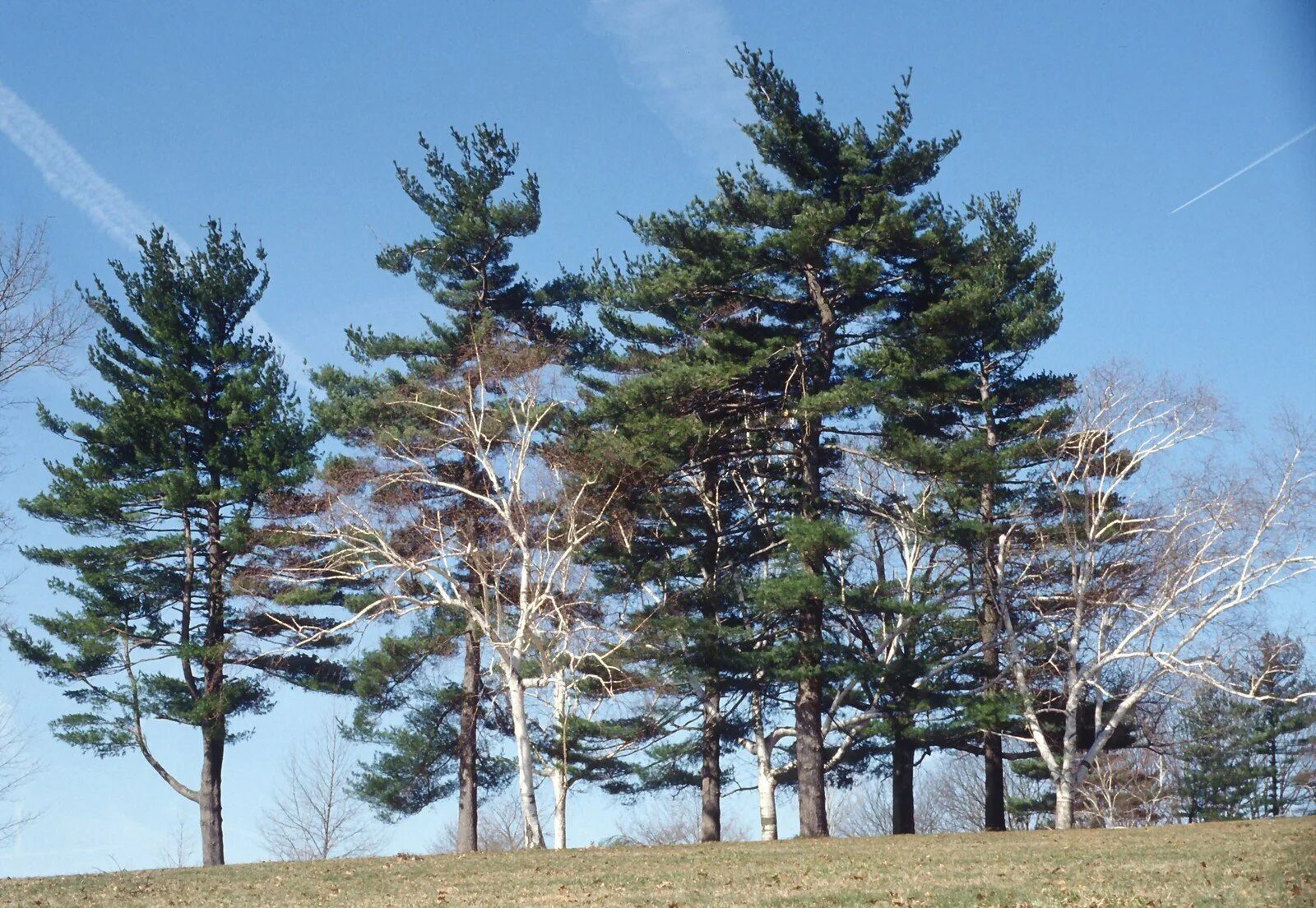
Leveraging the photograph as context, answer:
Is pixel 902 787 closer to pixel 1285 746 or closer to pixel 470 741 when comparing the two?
pixel 470 741

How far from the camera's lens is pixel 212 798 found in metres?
27.1

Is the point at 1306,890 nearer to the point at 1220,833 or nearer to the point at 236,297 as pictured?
the point at 1220,833

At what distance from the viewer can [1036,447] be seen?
87.3 ft

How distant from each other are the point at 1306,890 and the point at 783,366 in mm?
15593

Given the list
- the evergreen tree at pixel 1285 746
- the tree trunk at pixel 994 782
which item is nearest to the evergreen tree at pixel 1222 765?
the evergreen tree at pixel 1285 746

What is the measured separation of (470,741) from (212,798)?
569 centimetres

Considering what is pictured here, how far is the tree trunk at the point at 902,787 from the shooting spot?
2711 centimetres

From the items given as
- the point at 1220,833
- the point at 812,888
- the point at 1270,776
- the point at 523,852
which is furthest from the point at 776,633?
the point at 1270,776

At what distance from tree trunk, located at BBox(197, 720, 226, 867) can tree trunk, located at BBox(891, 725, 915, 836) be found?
1480 cm

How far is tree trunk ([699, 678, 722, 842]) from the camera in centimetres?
2714

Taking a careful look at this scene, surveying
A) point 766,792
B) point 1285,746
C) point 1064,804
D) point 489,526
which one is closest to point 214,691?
point 489,526

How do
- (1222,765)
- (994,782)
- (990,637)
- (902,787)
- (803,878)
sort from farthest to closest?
1. (1222,765)
2. (902,787)
3. (990,637)
4. (994,782)
5. (803,878)

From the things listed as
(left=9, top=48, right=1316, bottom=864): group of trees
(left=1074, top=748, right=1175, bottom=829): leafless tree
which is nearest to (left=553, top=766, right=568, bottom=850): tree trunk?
(left=9, top=48, right=1316, bottom=864): group of trees

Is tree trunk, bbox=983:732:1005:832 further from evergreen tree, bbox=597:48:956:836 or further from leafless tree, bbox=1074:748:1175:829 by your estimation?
leafless tree, bbox=1074:748:1175:829
